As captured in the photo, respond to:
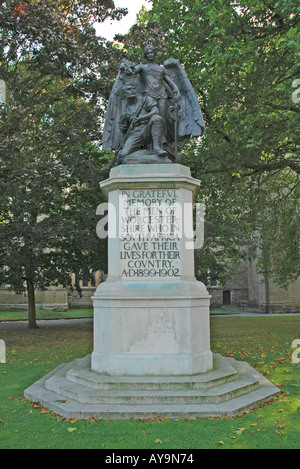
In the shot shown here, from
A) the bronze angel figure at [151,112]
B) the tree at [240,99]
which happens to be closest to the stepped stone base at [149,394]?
the bronze angel figure at [151,112]

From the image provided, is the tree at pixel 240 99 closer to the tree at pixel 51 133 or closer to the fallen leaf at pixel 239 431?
the tree at pixel 51 133

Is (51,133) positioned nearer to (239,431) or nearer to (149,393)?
(149,393)

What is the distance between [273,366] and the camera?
897cm

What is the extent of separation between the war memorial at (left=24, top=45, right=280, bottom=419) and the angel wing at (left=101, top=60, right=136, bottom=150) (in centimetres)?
13

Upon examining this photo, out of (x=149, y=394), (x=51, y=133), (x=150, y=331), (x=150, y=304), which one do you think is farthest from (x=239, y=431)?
(x=51, y=133)

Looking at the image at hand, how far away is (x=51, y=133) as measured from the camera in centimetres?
Answer: 1606

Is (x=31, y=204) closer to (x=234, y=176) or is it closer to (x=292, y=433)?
(x=234, y=176)

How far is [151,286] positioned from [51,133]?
1094 centimetres

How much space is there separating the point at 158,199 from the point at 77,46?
9.11 m

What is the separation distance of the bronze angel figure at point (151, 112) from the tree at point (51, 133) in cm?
522

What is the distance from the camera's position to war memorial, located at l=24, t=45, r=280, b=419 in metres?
6.07

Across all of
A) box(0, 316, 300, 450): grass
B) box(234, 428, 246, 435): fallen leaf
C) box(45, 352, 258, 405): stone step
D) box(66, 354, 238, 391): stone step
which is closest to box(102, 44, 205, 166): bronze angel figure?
box(66, 354, 238, 391): stone step

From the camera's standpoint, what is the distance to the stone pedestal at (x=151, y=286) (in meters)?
6.65

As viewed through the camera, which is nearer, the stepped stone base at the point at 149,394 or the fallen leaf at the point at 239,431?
the fallen leaf at the point at 239,431
